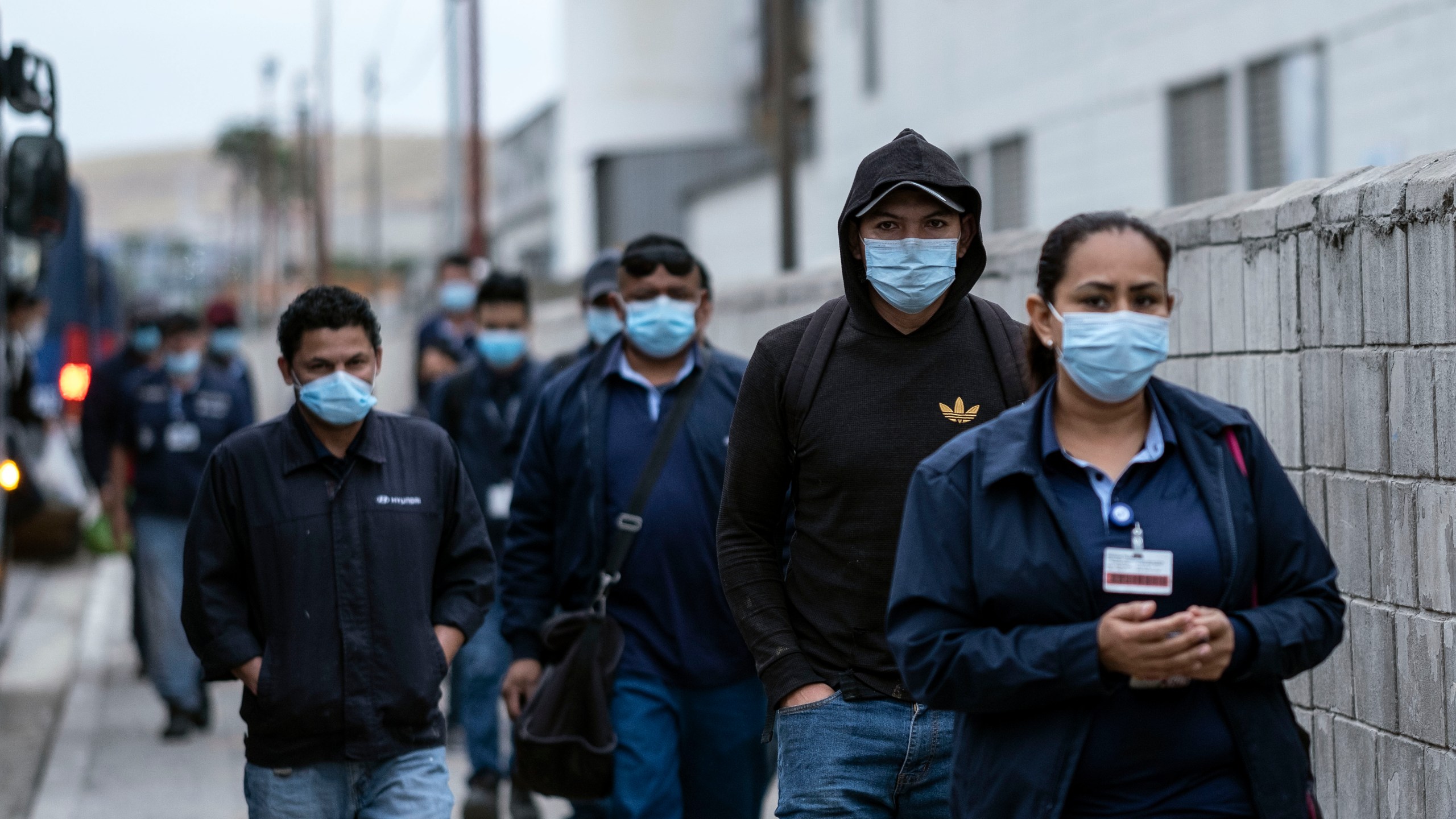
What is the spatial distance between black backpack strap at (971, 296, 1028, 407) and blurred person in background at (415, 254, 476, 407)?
6999mm

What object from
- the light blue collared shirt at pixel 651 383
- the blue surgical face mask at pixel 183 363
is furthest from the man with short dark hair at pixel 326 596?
the blue surgical face mask at pixel 183 363

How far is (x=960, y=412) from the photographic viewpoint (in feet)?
13.0

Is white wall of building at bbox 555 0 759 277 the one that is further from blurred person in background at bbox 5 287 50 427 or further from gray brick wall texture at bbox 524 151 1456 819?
gray brick wall texture at bbox 524 151 1456 819

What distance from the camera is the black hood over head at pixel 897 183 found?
3961 millimetres

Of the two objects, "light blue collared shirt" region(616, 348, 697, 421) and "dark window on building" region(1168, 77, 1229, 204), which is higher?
"dark window on building" region(1168, 77, 1229, 204)

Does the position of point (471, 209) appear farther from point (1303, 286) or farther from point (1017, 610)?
point (1017, 610)

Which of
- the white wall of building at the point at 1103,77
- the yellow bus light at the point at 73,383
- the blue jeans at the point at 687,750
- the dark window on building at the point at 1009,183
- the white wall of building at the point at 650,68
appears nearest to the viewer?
the blue jeans at the point at 687,750

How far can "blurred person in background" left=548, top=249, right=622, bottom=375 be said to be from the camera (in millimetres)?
7359

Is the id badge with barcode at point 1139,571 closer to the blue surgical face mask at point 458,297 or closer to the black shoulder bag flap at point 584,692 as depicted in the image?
the black shoulder bag flap at point 584,692

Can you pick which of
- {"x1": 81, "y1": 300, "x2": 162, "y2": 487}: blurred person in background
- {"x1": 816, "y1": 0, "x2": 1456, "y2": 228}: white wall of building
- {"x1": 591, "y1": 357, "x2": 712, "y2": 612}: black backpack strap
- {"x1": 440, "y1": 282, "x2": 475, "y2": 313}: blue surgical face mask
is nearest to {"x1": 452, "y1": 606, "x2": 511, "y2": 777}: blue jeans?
{"x1": 591, "y1": 357, "x2": 712, "y2": 612}: black backpack strap

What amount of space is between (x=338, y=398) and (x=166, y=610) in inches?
217

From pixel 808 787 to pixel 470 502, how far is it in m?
1.45

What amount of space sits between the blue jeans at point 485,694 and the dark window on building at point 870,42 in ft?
70.6

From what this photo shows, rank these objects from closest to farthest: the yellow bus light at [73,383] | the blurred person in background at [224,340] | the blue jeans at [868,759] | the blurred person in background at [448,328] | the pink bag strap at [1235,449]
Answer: the pink bag strap at [1235,449] < the blue jeans at [868,759] < the blurred person in background at [448,328] < the blurred person in background at [224,340] < the yellow bus light at [73,383]
